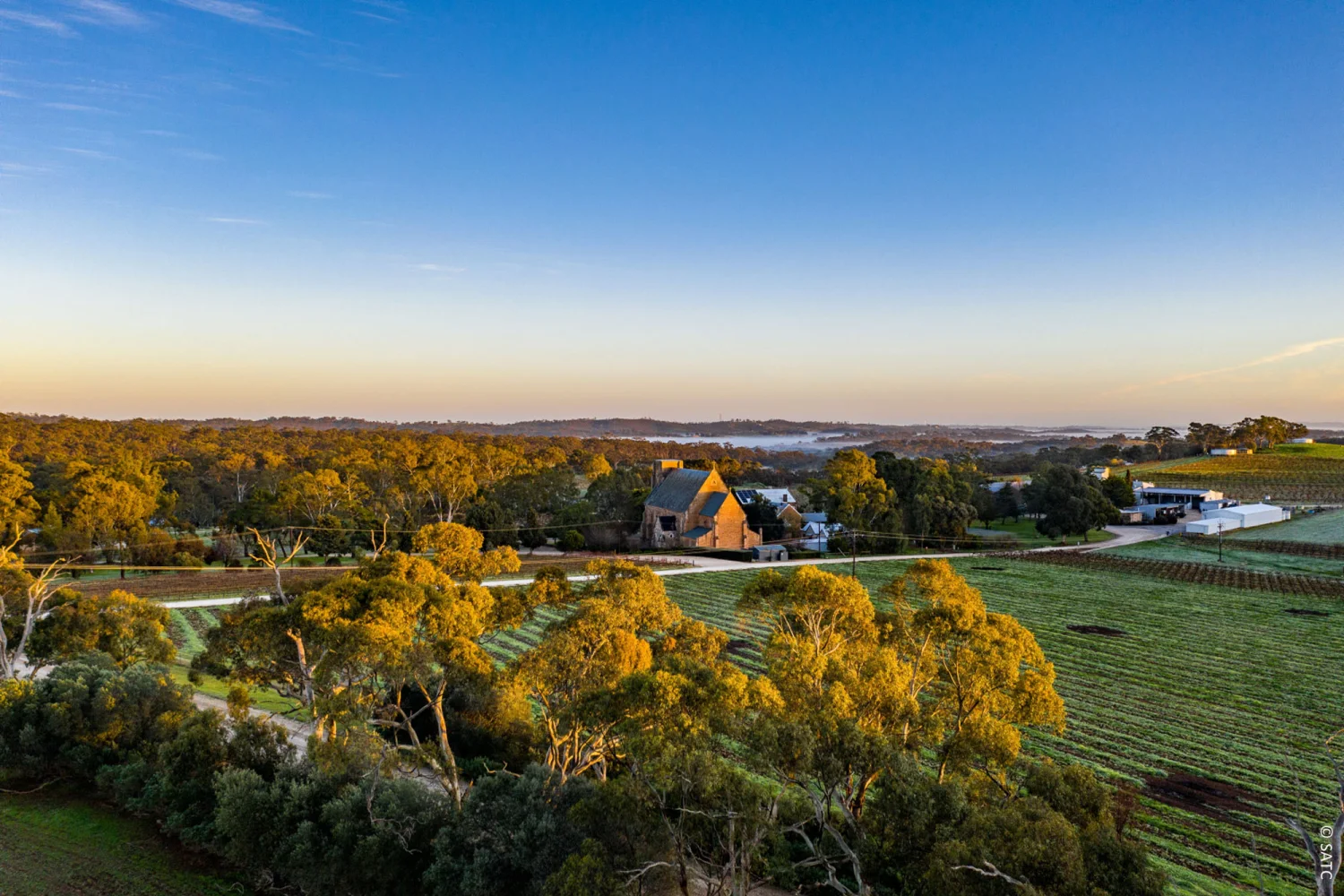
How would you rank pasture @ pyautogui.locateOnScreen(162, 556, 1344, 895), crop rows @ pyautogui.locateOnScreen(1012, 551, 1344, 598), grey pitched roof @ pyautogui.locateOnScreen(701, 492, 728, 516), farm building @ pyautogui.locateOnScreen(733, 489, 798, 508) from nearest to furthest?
pasture @ pyautogui.locateOnScreen(162, 556, 1344, 895), crop rows @ pyautogui.locateOnScreen(1012, 551, 1344, 598), grey pitched roof @ pyautogui.locateOnScreen(701, 492, 728, 516), farm building @ pyautogui.locateOnScreen(733, 489, 798, 508)

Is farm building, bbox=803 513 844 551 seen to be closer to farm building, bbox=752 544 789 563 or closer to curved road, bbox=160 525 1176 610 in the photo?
farm building, bbox=752 544 789 563

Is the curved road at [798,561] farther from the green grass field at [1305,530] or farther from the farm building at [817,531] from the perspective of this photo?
the green grass field at [1305,530]

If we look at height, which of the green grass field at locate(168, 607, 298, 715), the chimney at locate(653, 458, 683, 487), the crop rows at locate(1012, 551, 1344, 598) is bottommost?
the crop rows at locate(1012, 551, 1344, 598)

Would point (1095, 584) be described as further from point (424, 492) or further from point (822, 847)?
point (424, 492)

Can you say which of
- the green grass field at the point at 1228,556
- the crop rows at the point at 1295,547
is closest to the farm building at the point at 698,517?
the green grass field at the point at 1228,556

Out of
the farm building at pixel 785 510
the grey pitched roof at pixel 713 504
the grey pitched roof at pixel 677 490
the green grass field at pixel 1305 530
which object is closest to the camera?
the grey pitched roof at pixel 713 504

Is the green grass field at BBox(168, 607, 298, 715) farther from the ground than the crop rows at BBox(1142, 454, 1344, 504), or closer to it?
closer to it

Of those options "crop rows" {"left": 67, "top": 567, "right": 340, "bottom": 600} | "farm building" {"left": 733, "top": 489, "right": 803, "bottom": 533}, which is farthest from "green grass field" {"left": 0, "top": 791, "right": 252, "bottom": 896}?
"farm building" {"left": 733, "top": 489, "right": 803, "bottom": 533}
